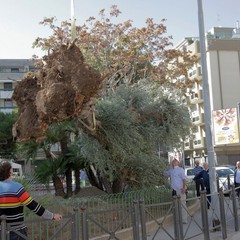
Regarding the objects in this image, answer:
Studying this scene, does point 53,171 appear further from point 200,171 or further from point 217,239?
point 217,239

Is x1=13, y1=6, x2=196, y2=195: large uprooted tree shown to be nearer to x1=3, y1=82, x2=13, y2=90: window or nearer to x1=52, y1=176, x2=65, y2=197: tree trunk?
x1=52, y1=176, x2=65, y2=197: tree trunk

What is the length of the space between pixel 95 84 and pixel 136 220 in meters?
4.07

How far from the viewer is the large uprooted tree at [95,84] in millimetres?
10180

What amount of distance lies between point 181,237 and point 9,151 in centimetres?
2337

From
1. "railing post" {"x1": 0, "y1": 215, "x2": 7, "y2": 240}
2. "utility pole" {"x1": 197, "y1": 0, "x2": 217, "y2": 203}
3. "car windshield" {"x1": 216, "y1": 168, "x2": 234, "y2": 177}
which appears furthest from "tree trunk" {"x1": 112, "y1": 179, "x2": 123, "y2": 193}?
"car windshield" {"x1": 216, "y1": 168, "x2": 234, "y2": 177}

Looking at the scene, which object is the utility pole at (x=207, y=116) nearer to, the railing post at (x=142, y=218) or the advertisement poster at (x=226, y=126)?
the railing post at (x=142, y=218)

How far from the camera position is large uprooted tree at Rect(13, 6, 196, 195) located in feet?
33.4

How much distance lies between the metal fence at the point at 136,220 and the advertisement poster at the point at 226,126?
33314 millimetres

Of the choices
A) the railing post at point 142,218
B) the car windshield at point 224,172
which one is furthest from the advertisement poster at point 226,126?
the railing post at point 142,218

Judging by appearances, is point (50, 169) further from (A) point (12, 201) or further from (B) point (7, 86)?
(B) point (7, 86)

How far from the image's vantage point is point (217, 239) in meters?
9.64

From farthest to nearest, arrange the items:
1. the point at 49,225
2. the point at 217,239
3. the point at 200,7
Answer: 1. the point at 200,7
2. the point at 217,239
3. the point at 49,225

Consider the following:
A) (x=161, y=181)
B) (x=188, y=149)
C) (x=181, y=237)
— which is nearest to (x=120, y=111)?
(x=161, y=181)

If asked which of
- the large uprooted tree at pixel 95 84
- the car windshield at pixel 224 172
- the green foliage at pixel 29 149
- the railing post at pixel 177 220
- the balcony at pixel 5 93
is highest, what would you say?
the balcony at pixel 5 93
